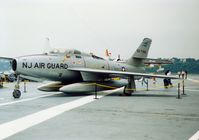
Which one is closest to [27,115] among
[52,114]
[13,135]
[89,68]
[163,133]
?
[52,114]

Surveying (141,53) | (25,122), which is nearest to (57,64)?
(141,53)

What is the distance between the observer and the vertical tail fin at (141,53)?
18500mm

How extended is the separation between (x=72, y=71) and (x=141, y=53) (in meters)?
5.66

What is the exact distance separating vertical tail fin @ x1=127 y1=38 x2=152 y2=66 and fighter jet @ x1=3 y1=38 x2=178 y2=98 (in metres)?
1.84

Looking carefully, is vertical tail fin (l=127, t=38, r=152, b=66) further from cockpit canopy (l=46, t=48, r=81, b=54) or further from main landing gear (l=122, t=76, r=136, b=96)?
cockpit canopy (l=46, t=48, r=81, b=54)

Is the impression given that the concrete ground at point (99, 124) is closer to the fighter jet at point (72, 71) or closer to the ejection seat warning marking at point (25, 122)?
the ejection seat warning marking at point (25, 122)

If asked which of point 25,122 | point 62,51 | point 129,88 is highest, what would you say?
point 62,51

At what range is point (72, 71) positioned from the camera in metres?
14.9

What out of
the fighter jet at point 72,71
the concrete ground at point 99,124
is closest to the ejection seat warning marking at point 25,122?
the concrete ground at point 99,124

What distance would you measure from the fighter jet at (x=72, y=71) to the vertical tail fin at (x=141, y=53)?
1.84 m

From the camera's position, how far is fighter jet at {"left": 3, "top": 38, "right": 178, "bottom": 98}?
43.7ft

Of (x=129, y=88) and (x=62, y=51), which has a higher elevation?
(x=62, y=51)

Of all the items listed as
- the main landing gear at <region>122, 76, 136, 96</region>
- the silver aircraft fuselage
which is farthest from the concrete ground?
the main landing gear at <region>122, 76, 136, 96</region>

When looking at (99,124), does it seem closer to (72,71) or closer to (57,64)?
(57,64)
